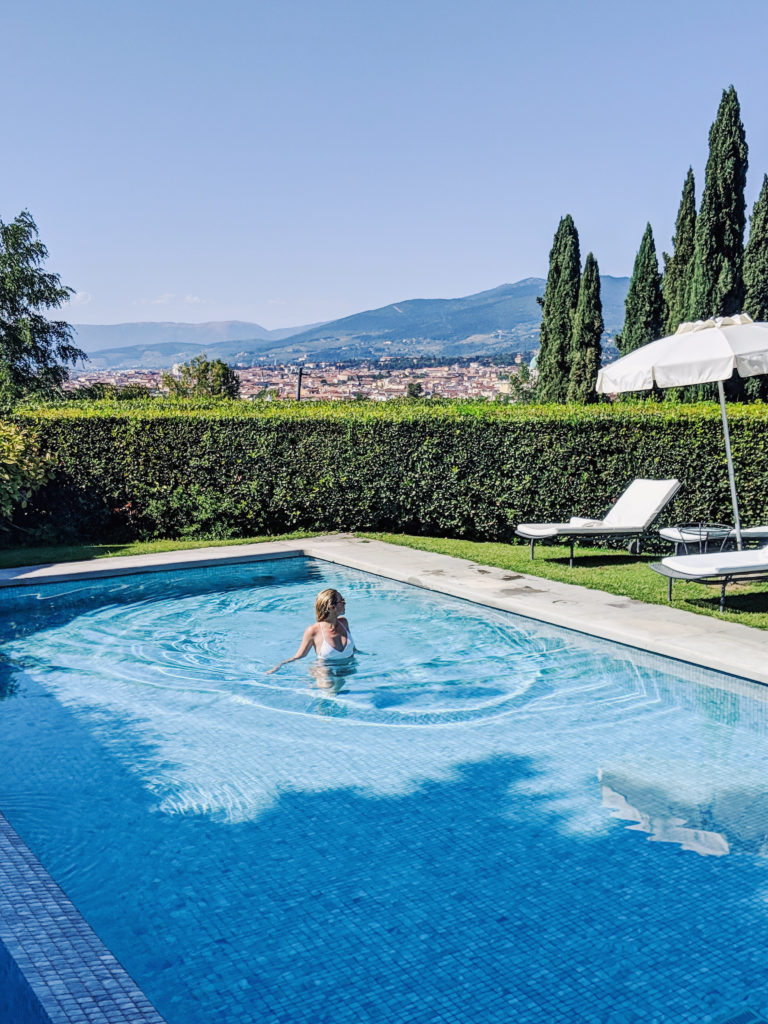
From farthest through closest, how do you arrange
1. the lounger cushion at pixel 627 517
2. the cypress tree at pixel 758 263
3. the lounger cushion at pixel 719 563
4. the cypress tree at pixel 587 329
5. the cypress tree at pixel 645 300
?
the cypress tree at pixel 587 329, the cypress tree at pixel 645 300, the cypress tree at pixel 758 263, the lounger cushion at pixel 627 517, the lounger cushion at pixel 719 563

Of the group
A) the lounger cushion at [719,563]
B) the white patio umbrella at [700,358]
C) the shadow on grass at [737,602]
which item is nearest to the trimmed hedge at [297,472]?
the white patio umbrella at [700,358]

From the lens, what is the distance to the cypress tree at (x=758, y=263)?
83.8 ft

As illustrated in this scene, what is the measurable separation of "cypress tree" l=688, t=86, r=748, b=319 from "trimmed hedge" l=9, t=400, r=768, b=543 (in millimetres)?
11701

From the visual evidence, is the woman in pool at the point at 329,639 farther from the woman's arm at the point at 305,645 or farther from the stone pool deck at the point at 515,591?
the stone pool deck at the point at 515,591

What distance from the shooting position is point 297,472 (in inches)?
569

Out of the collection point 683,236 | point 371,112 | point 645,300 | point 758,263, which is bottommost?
point 758,263

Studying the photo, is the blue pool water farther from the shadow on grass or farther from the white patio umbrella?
the white patio umbrella

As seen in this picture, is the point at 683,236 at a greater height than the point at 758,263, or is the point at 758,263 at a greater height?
the point at 683,236

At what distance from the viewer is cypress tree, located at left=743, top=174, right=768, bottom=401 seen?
25547mm

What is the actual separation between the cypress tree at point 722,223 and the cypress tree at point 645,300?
462 inches

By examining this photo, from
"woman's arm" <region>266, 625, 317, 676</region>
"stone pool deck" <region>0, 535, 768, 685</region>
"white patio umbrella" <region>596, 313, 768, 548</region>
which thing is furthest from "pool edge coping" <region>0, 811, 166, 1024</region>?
"white patio umbrella" <region>596, 313, 768, 548</region>

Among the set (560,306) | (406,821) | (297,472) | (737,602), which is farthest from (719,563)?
(560,306)

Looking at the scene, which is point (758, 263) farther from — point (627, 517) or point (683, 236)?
point (627, 517)

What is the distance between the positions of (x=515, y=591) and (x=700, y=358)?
3293 mm
